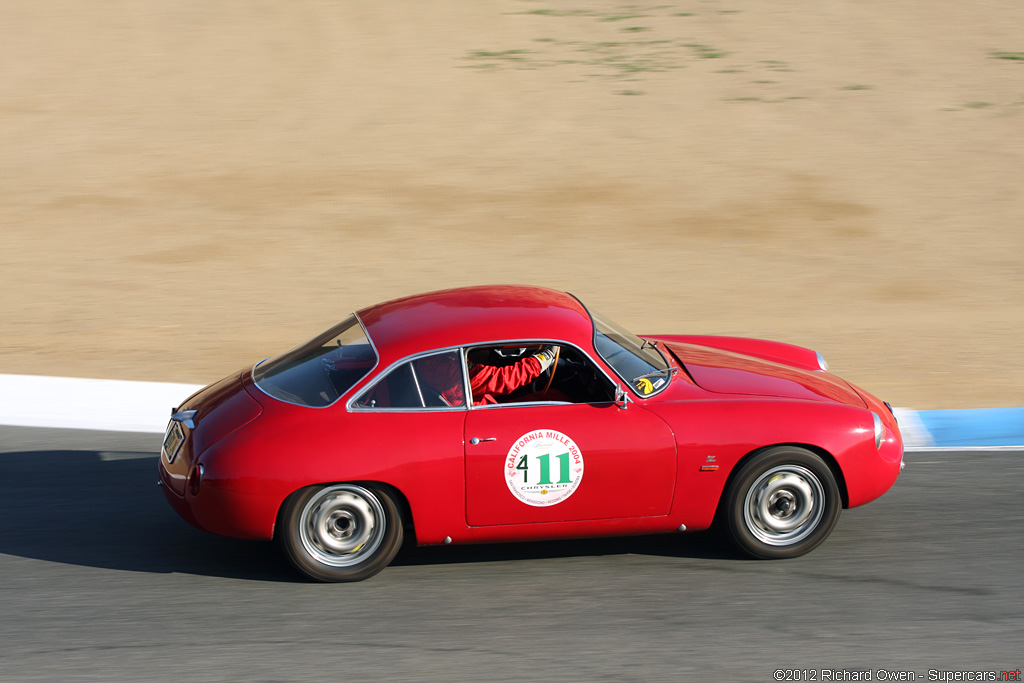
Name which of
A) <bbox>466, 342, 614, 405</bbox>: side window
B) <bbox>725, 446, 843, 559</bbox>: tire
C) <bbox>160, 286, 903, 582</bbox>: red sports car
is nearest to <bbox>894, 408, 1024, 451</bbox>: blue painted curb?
<bbox>160, 286, 903, 582</bbox>: red sports car

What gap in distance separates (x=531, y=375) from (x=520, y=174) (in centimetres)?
1015

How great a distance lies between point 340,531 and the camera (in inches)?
199

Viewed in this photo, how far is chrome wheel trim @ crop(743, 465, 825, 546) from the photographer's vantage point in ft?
16.9

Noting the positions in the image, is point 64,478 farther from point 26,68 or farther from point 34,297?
point 26,68

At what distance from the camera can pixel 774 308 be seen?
10359mm

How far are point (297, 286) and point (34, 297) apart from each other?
2.81m

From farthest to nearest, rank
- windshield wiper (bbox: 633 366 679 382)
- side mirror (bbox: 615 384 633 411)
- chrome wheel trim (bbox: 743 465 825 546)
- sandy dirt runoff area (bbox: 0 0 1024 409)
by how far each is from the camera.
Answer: sandy dirt runoff area (bbox: 0 0 1024 409), windshield wiper (bbox: 633 366 679 382), chrome wheel trim (bbox: 743 465 825 546), side mirror (bbox: 615 384 633 411)

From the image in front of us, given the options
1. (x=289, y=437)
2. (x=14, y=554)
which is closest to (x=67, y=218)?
(x=14, y=554)

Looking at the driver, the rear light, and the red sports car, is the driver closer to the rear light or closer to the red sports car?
the red sports car

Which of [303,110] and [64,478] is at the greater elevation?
[303,110]

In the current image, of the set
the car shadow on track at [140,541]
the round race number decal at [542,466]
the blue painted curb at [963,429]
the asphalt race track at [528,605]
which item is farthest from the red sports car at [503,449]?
the blue painted curb at [963,429]

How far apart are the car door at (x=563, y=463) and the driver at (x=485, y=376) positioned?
0.17 m

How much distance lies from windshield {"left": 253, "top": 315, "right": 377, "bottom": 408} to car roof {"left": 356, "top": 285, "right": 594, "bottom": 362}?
3.9 inches

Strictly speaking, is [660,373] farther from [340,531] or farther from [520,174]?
[520,174]
